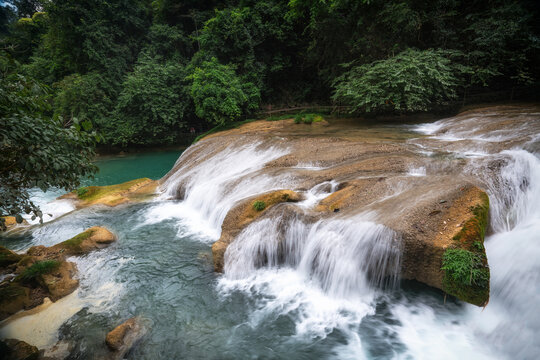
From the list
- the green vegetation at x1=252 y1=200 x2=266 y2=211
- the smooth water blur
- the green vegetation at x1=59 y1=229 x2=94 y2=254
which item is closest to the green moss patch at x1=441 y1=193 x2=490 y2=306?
the green vegetation at x1=252 y1=200 x2=266 y2=211

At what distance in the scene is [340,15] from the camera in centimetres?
1720

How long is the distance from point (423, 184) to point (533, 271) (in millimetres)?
2477

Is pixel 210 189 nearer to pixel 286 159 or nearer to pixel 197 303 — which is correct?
pixel 286 159

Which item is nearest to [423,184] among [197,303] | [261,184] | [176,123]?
[261,184]

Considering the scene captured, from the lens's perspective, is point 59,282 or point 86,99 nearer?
point 59,282

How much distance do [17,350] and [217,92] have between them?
1759cm

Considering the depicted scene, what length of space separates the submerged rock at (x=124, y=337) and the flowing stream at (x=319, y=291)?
18 centimetres

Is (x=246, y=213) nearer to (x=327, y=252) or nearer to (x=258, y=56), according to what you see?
(x=327, y=252)

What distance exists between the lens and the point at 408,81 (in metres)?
13.1

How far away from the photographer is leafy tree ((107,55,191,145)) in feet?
71.2

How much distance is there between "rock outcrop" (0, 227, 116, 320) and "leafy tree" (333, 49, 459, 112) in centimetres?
1349

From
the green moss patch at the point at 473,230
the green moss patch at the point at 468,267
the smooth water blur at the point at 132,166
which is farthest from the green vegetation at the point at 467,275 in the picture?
the smooth water blur at the point at 132,166

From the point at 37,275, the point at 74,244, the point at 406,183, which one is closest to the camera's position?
the point at 37,275

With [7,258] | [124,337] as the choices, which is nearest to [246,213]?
[124,337]
